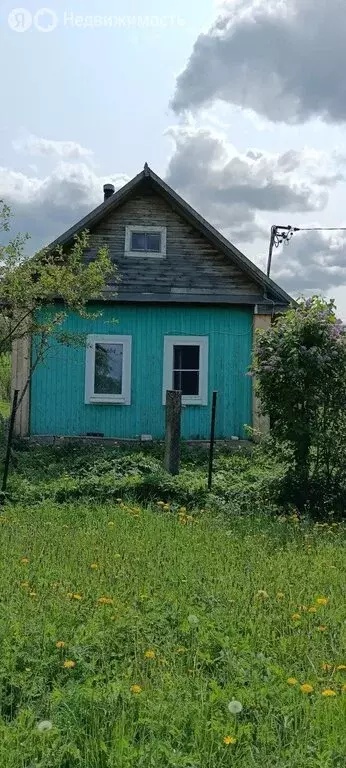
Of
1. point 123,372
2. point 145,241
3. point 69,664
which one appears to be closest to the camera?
point 69,664

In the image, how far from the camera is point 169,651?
3838mm

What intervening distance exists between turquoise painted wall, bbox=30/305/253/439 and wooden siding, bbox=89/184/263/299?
1.65ft

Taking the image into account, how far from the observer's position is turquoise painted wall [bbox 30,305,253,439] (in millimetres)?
14531

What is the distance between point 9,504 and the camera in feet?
A: 27.8

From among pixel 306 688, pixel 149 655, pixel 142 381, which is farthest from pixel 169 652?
pixel 142 381

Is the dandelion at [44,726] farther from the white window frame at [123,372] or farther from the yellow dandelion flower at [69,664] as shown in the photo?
the white window frame at [123,372]

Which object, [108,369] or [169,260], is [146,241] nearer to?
[169,260]

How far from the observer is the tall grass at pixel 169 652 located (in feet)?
9.54

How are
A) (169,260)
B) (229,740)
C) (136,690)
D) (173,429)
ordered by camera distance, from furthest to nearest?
(169,260) < (173,429) < (136,690) < (229,740)

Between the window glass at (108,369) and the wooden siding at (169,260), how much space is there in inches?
55.8

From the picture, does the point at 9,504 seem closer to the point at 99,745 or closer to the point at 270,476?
the point at 270,476

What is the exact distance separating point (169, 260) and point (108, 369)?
279 cm

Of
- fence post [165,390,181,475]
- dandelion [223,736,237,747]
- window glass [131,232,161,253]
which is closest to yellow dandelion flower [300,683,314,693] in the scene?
dandelion [223,736,237,747]

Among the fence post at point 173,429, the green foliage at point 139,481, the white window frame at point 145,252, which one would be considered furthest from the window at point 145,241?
the fence post at point 173,429
